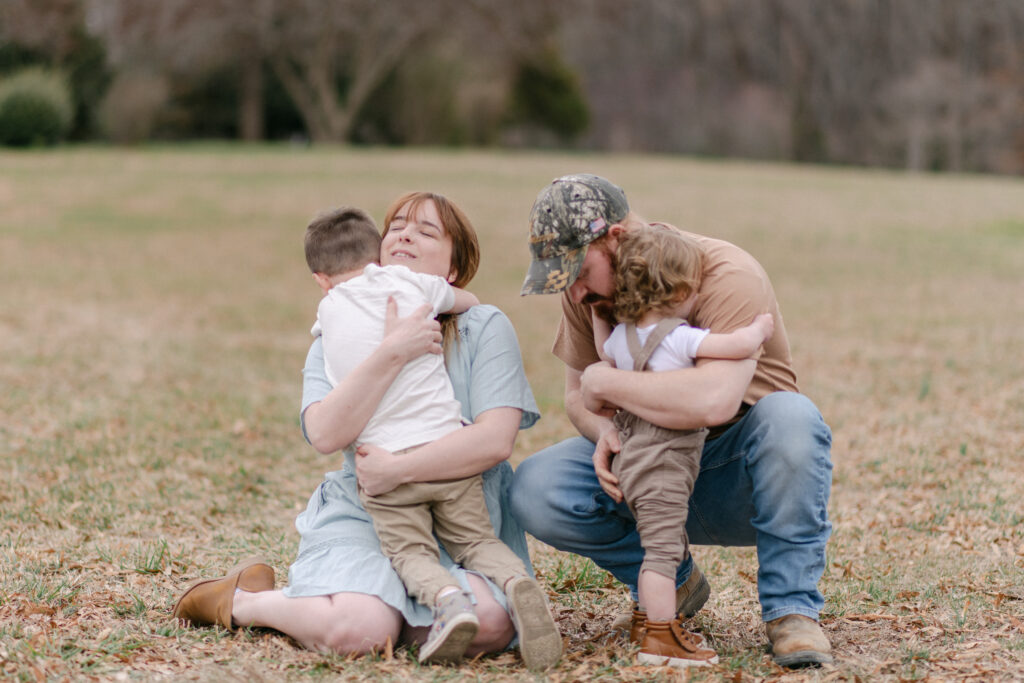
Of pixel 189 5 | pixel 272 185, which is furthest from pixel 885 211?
pixel 189 5

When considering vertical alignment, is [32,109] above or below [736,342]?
above

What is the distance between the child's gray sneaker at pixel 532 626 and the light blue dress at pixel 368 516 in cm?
15

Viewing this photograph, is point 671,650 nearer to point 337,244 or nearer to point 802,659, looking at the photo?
point 802,659

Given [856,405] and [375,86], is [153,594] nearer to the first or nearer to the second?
[856,405]

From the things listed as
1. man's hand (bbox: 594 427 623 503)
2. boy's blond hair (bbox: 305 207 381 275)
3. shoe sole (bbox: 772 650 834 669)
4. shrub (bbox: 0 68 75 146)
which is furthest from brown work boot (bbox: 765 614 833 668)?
shrub (bbox: 0 68 75 146)

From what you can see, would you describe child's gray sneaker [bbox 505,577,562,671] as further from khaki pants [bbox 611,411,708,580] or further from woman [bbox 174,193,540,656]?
khaki pants [bbox 611,411,708,580]

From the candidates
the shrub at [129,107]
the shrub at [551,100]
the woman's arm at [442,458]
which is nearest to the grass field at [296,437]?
the woman's arm at [442,458]

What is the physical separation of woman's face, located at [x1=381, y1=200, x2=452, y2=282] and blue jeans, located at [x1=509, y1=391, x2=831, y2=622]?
2.41 feet

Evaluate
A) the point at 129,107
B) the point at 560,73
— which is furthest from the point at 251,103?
the point at 560,73

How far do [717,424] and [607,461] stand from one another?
376 millimetres

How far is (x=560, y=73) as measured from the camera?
4375 cm

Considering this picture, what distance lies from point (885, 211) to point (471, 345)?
19.5 meters

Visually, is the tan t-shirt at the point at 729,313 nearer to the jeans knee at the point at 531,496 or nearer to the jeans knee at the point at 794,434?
the jeans knee at the point at 794,434

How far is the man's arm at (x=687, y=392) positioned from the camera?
305 cm
